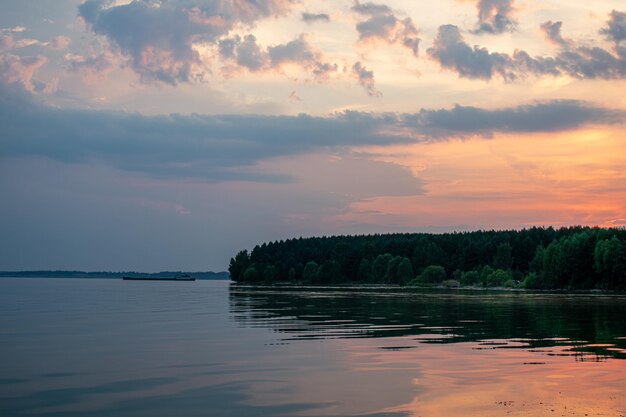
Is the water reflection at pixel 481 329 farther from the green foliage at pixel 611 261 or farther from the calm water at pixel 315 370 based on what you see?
the green foliage at pixel 611 261

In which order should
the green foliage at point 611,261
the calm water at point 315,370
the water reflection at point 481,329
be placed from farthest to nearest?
1. the green foliage at point 611,261
2. the water reflection at point 481,329
3. the calm water at point 315,370

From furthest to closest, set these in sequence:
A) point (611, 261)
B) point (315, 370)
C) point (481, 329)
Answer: point (611, 261) < point (481, 329) < point (315, 370)

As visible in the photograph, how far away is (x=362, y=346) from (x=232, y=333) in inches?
468

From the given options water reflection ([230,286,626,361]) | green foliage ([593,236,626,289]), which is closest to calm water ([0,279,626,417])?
water reflection ([230,286,626,361])

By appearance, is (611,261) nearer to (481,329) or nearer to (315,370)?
(481,329)

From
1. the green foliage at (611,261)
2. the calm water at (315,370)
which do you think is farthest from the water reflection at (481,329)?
the green foliage at (611,261)

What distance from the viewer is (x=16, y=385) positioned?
25875 mm

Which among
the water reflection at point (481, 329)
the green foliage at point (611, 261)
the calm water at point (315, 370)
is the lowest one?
the water reflection at point (481, 329)

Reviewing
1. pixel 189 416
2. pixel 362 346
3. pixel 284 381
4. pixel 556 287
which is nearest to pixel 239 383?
pixel 284 381

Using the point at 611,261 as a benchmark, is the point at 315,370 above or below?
below

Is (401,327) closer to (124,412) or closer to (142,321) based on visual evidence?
(142,321)

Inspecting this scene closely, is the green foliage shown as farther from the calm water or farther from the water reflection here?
the calm water

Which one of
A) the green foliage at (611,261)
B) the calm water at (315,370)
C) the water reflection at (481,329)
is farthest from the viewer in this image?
the green foliage at (611,261)

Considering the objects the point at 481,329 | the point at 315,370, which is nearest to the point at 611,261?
the point at 481,329
